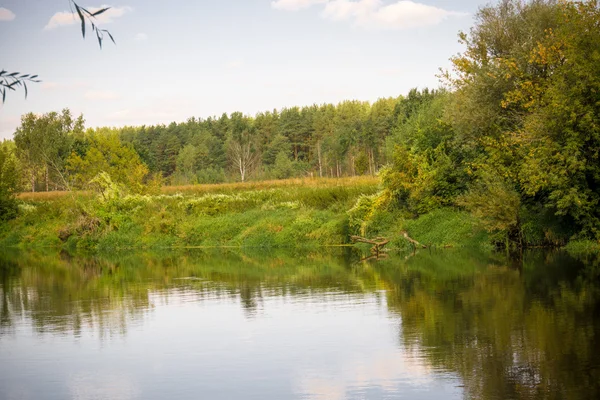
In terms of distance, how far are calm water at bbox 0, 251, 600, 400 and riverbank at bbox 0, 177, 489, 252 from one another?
12.8 m

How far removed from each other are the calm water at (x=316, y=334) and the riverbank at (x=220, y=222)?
42.1ft

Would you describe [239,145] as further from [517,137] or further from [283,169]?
[517,137]

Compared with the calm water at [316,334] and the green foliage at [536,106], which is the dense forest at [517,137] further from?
the calm water at [316,334]

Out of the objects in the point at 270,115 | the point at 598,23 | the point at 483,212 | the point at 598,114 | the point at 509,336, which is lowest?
the point at 509,336

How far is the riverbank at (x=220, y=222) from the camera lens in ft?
131

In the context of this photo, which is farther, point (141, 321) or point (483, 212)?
point (483, 212)

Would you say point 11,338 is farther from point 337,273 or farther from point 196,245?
point 196,245

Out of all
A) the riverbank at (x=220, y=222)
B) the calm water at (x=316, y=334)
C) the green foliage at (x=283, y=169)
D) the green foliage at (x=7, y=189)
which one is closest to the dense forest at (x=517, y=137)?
the riverbank at (x=220, y=222)

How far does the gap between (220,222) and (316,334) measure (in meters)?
31.1

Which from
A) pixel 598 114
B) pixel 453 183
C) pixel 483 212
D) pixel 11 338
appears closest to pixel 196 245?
pixel 453 183

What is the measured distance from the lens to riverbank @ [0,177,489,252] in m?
40.0

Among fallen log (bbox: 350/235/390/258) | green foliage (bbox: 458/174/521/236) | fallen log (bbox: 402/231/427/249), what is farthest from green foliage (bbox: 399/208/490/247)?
green foliage (bbox: 458/174/521/236)

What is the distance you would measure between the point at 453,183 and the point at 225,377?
28.4m

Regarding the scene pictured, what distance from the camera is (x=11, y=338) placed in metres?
16.4
